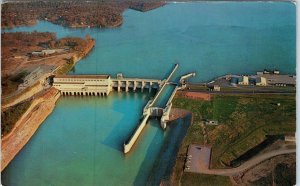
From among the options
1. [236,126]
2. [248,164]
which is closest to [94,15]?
[236,126]

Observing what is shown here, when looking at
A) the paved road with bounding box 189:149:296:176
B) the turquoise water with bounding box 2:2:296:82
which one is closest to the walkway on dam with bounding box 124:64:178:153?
the turquoise water with bounding box 2:2:296:82

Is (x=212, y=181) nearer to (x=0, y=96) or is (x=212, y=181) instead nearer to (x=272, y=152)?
(x=272, y=152)

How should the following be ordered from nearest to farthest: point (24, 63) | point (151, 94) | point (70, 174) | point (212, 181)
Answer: point (212, 181) < point (70, 174) < point (24, 63) < point (151, 94)

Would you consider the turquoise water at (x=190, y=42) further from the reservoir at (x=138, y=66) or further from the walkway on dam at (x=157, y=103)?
the walkway on dam at (x=157, y=103)

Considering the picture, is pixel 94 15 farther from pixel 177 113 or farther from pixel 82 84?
pixel 177 113

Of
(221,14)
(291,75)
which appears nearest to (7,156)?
(221,14)
